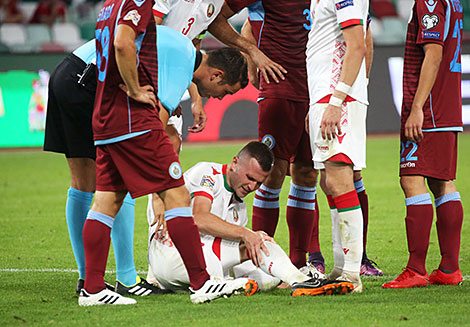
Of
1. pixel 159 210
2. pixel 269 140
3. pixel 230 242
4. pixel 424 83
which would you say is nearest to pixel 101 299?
pixel 159 210

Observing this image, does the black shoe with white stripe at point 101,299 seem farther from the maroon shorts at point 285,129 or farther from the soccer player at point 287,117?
the maroon shorts at point 285,129

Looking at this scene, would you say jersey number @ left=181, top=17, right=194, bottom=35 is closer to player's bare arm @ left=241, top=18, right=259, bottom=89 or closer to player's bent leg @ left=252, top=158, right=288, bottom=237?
player's bare arm @ left=241, top=18, right=259, bottom=89

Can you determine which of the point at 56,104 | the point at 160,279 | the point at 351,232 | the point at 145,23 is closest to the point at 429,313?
the point at 351,232

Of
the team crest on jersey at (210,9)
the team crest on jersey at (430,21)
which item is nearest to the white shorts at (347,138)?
the team crest on jersey at (430,21)

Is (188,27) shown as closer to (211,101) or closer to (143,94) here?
(143,94)

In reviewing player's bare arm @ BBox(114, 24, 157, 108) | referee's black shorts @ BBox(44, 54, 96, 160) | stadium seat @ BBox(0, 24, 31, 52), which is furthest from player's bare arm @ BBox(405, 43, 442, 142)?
stadium seat @ BBox(0, 24, 31, 52)

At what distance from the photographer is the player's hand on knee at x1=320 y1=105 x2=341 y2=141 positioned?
13.9 ft

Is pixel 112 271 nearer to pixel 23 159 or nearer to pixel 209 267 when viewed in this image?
pixel 209 267

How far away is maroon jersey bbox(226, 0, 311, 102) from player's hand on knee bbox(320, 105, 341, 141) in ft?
3.42

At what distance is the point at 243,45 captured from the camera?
5258mm

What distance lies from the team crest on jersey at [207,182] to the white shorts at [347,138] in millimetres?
639

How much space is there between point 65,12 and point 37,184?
10305mm

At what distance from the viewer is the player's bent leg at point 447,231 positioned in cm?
462

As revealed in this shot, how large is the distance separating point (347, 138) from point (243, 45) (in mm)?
1325
